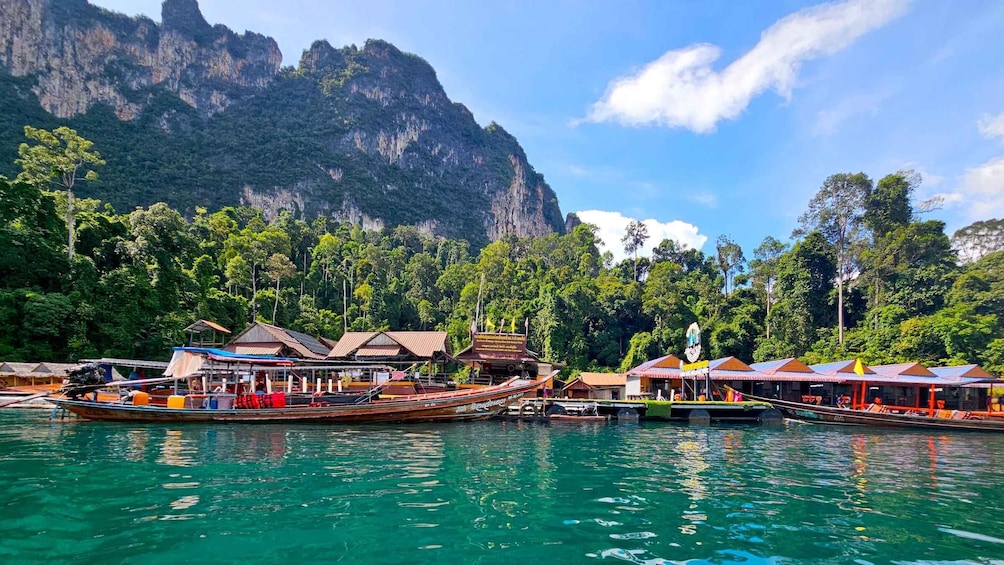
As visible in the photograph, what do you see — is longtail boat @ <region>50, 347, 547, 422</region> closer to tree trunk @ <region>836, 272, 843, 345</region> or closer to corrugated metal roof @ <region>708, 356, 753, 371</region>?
corrugated metal roof @ <region>708, 356, 753, 371</region>

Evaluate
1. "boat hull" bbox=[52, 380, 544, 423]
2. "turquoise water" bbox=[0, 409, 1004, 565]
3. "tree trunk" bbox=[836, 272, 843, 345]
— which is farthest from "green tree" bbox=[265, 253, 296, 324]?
"tree trunk" bbox=[836, 272, 843, 345]

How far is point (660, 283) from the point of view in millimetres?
55625

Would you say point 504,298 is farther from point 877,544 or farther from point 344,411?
point 877,544

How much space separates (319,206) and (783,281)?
300ft

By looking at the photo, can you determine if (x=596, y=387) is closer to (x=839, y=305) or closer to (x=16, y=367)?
(x=839, y=305)

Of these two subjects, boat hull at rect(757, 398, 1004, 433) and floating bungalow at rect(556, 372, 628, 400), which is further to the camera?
floating bungalow at rect(556, 372, 628, 400)

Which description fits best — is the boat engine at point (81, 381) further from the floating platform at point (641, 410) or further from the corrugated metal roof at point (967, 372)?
the corrugated metal roof at point (967, 372)

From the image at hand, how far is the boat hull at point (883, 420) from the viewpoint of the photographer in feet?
79.4

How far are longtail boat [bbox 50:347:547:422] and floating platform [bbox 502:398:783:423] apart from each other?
9.92ft

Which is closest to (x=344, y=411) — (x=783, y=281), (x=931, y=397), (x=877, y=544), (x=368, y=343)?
(x=368, y=343)

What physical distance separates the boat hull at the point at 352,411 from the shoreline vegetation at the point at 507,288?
41.7ft

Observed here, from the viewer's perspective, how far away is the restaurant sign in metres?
30.7

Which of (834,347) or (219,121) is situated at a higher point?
(219,121)

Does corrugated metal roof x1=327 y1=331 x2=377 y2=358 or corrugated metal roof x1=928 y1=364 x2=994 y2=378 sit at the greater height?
corrugated metal roof x1=327 y1=331 x2=377 y2=358
